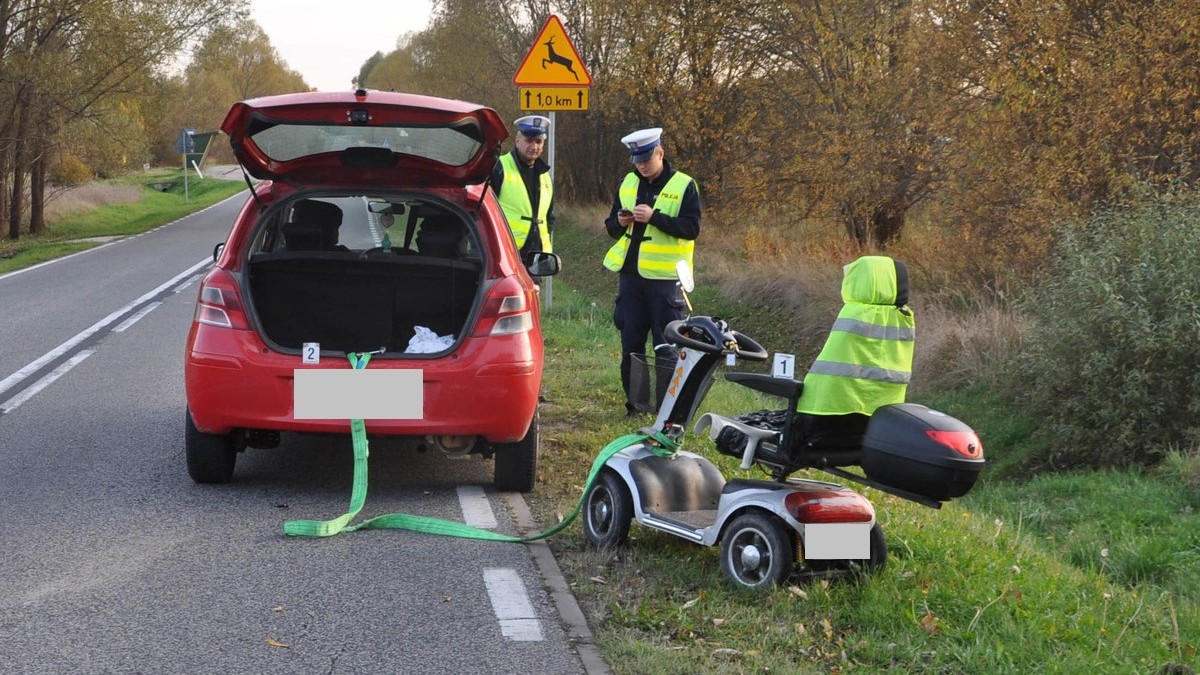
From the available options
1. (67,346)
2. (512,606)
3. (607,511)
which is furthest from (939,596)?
(67,346)

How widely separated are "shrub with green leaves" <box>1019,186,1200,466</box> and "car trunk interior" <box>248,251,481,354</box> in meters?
4.11

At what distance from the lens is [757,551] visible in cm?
496

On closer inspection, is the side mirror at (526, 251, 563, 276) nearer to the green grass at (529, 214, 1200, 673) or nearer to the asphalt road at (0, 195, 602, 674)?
the green grass at (529, 214, 1200, 673)

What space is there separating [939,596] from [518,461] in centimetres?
259

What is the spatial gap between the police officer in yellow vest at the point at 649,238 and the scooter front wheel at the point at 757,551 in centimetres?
350

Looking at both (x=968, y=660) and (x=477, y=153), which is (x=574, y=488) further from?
(x=968, y=660)

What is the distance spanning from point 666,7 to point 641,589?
53.0 ft

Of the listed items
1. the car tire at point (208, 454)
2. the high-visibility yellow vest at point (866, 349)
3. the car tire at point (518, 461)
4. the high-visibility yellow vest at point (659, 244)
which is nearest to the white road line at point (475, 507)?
the car tire at point (518, 461)

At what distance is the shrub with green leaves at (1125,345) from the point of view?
27.1ft

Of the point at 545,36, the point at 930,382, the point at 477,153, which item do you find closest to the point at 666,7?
the point at 545,36

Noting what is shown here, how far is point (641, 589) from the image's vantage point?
5.13 meters

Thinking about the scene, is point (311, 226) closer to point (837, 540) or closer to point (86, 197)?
point (837, 540)

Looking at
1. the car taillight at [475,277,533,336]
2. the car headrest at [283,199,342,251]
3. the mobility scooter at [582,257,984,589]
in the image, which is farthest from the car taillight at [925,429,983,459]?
the car headrest at [283,199,342,251]

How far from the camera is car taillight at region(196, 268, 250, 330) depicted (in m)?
6.48
